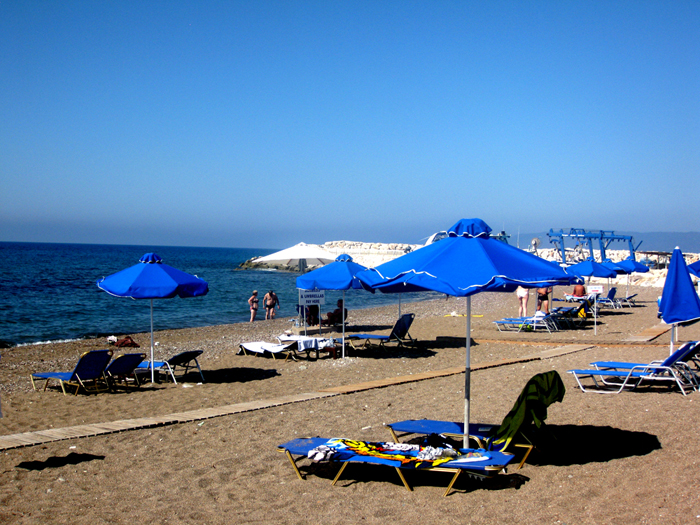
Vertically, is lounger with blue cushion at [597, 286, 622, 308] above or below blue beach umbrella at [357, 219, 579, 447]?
below

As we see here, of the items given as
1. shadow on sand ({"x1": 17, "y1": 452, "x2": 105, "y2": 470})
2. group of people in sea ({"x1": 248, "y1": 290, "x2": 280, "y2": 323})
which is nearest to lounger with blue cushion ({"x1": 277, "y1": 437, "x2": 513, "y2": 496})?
shadow on sand ({"x1": 17, "y1": 452, "x2": 105, "y2": 470})

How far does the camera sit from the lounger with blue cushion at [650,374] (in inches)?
288

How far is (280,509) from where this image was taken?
162 inches

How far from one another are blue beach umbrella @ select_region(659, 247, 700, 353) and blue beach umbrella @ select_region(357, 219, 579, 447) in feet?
11.7

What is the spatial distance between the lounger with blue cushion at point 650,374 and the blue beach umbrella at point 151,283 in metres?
5.78

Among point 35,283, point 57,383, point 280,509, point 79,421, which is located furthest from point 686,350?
point 35,283

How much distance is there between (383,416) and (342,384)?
234 centimetres

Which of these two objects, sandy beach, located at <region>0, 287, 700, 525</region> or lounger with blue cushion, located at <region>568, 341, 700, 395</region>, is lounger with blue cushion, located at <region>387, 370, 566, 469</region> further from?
lounger with blue cushion, located at <region>568, 341, 700, 395</region>

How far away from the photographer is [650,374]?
24.7 feet

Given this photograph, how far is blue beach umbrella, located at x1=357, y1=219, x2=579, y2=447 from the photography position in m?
4.25

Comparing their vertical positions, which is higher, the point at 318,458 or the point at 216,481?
the point at 318,458

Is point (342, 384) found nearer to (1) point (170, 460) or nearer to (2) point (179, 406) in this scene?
(2) point (179, 406)

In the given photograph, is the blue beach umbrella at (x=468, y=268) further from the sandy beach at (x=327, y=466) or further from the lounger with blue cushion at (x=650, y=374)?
the lounger with blue cushion at (x=650, y=374)

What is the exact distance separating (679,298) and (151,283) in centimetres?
749
